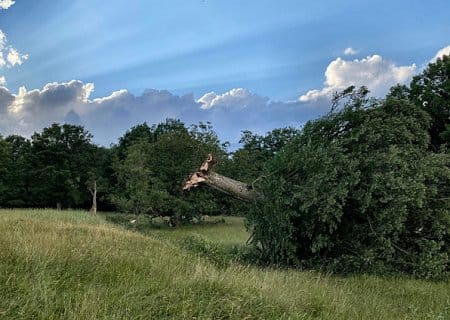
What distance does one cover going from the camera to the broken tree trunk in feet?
42.9

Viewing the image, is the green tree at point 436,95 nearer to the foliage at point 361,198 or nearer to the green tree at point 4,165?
the foliage at point 361,198

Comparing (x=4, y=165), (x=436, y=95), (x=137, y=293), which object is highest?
(x=436, y=95)

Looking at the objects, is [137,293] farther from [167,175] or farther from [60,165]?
[60,165]

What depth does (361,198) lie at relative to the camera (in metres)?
11.2

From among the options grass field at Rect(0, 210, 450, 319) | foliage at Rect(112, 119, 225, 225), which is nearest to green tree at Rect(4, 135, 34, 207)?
foliage at Rect(112, 119, 225, 225)

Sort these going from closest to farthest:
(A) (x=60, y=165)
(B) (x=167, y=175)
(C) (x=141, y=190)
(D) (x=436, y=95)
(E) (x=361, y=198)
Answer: (E) (x=361, y=198) < (D) (x=436, y=95) < (C) (x=141, y=190) < (B) (x=167, y=175) < (A) (x=60, y=165)

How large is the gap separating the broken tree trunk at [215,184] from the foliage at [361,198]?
677mm

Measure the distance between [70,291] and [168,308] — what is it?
1.25 meters

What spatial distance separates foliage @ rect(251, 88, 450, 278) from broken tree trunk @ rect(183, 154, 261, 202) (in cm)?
68

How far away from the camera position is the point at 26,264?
5855 mm

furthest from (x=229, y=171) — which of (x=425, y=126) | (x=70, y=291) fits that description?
(x=70, y=291)

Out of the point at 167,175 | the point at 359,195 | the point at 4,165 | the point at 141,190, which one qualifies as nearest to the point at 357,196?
the point at 359,195

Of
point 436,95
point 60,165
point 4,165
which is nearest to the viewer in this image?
point 436,95

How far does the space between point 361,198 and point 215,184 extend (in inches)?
172
